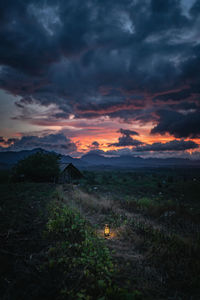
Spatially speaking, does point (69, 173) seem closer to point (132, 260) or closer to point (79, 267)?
point (132, 260)

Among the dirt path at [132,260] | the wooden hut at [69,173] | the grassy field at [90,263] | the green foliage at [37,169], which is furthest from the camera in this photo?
the wooden hut at [69,173]

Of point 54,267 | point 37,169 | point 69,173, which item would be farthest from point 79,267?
point 69,173

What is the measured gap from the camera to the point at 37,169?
2386 cm

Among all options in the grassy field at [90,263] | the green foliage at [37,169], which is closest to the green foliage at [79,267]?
the grassy field at [90,263]

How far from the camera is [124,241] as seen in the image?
506 centimetres

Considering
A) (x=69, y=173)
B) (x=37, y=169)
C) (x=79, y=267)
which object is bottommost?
(x=69, y=173)

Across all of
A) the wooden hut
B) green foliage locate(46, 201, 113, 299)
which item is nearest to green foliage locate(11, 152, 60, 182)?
the wooden hut

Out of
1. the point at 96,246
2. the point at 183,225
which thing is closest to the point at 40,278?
the point at 96,246

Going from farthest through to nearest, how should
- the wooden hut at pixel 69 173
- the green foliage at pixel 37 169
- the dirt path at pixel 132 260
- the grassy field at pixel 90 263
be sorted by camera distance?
the wooden hut at pixel 69 173
the green foliage at pixel 37 169
the dirt path at pixel 132 260
the grassy field at pixel 90 263

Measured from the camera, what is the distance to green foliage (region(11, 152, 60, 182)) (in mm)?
23906

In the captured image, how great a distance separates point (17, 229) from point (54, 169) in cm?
1978

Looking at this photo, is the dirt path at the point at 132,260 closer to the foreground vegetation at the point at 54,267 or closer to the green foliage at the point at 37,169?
the foreground vegetation at the point at 54,267

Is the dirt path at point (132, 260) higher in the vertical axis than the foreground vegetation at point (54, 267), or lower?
lower

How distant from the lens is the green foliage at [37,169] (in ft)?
78.4
